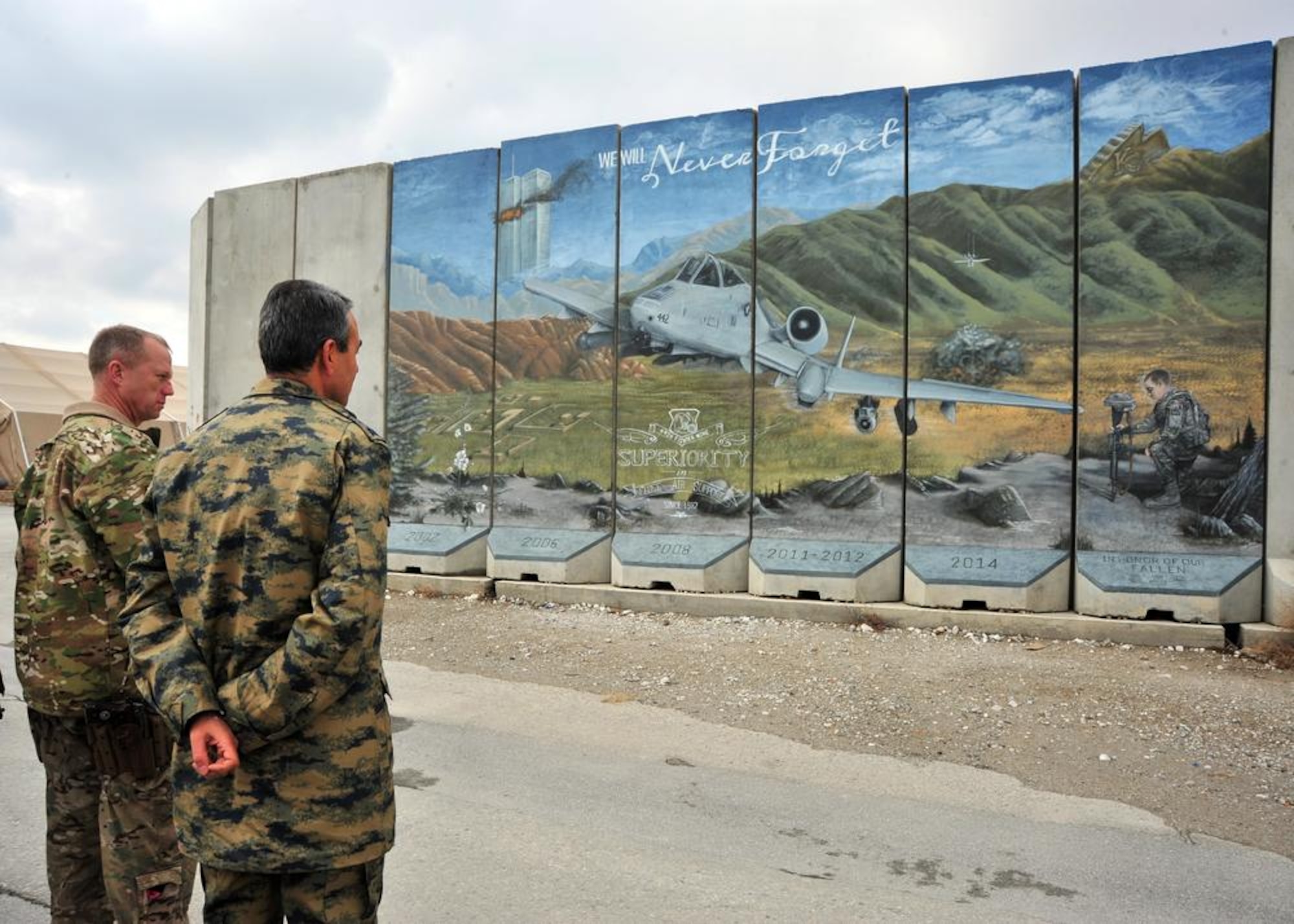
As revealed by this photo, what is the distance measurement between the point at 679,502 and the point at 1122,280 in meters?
4.37

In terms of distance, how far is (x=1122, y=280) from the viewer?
778 cm

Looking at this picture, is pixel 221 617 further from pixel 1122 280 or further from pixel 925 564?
pixel 1122 280

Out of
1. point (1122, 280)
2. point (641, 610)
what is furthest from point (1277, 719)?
point (641, 610)

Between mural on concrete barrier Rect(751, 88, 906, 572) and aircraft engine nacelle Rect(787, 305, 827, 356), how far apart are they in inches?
0.5

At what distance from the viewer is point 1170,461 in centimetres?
754

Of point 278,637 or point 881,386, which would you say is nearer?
point 278,637

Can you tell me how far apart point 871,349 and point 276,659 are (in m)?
7.47

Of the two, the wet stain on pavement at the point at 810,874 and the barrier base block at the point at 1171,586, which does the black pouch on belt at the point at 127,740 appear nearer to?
the wet stain on pavement at the point at 810,874

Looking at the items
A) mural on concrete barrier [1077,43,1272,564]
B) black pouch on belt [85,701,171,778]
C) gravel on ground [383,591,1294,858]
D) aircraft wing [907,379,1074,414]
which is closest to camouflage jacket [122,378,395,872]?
black pouch on belt [85,701,171,778]

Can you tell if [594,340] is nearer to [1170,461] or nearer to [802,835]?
[1170,461]

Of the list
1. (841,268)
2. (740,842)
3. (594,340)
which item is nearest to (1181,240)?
(841,268)

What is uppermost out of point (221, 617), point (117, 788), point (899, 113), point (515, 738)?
point (899, 113)

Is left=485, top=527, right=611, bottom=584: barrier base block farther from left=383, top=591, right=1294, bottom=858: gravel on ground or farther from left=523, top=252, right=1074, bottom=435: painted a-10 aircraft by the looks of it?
left=523, top=252, right=1074, bottom=435: painted a-10 aircraft

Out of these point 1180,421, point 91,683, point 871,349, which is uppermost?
point 871,349
